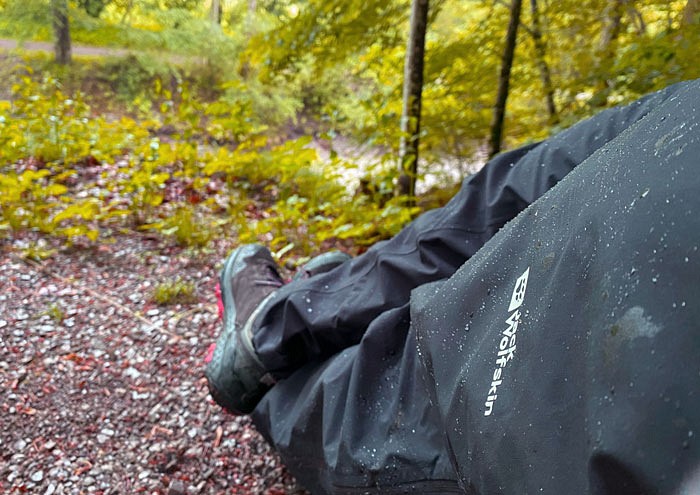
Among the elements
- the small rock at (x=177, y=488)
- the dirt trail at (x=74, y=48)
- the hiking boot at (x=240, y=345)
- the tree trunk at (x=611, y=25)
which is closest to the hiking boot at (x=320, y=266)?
the hiking boot at (x=240, y=345)

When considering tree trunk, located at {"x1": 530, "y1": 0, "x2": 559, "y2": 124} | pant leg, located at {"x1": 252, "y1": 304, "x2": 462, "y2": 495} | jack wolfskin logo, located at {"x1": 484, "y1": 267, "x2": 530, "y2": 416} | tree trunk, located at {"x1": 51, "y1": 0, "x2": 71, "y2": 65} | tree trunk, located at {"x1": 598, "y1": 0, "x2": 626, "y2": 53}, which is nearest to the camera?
jack wolfskin logo, located at {"x1": 484, "y1": 267, "x2": 530, "y2": 416}

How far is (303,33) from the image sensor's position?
2646mm

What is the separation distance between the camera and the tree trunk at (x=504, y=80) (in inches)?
107

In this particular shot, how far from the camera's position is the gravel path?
4.90 ft

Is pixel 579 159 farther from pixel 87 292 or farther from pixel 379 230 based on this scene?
pixel 87 292

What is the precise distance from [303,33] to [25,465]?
81.6 inches

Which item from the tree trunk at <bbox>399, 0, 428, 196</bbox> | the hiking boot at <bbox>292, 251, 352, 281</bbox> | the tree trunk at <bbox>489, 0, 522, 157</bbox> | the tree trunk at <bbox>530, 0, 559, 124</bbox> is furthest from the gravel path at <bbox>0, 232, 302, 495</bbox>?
the tree trunk at <bbox>530, 0, 559, 124</bbox>

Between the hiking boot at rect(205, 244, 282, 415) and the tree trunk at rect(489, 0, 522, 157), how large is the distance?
67.6 inches

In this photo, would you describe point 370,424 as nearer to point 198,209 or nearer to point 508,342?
point 508,342

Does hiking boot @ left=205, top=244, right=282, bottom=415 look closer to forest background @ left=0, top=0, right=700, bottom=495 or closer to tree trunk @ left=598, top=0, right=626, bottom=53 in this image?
forest background @ left=0, top=0, right=700, bottom=495

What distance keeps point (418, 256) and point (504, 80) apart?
1.96 meters

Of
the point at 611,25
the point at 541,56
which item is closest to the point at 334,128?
the point at 541,56

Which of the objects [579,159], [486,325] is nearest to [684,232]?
[486,325]

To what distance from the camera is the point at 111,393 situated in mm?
1784
